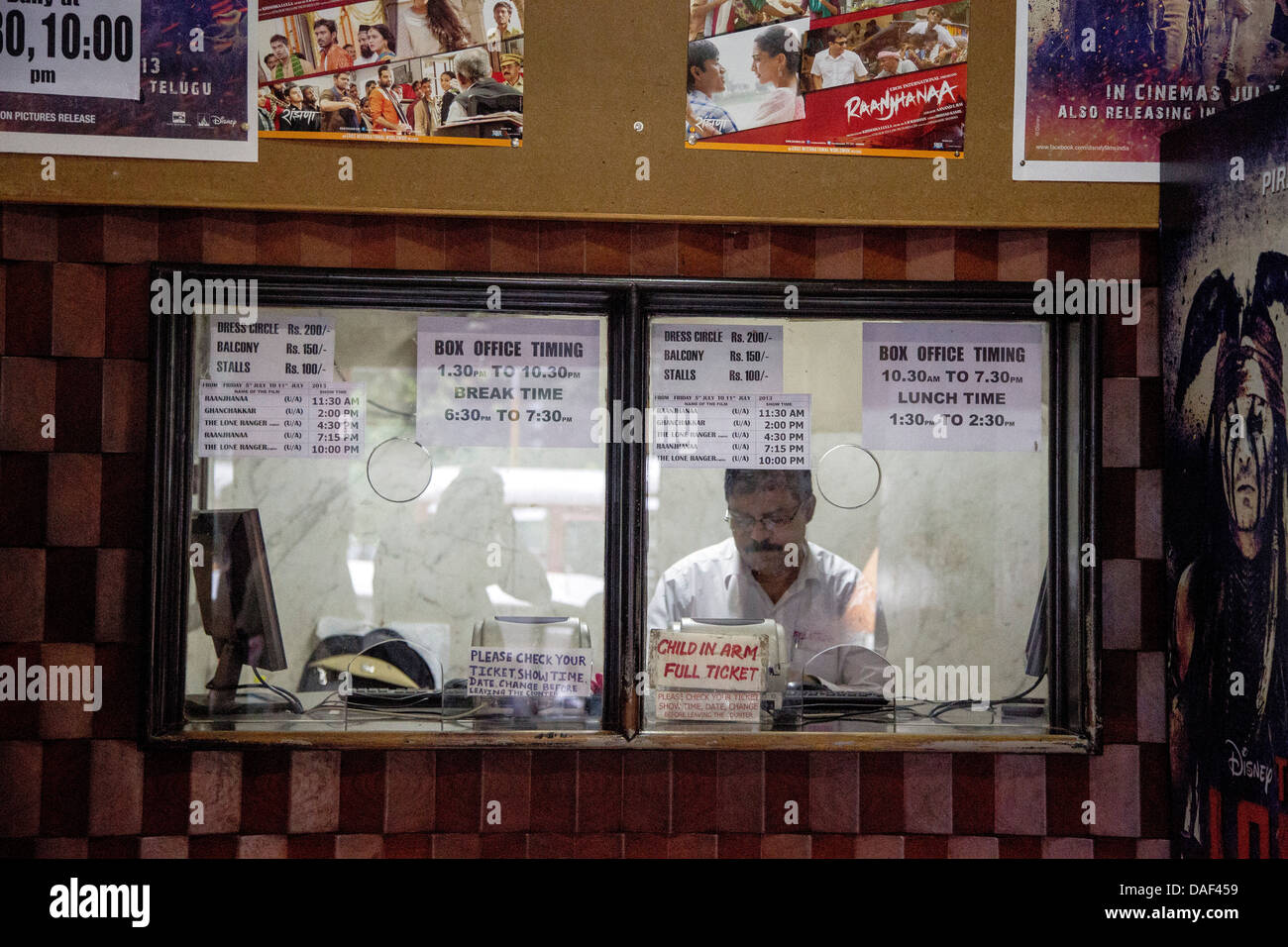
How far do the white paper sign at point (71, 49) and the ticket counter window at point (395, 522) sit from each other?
1.93 ft

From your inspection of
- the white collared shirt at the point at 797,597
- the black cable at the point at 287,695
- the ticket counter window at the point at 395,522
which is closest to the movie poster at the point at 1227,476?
the white collared shirt at the point at 797,597

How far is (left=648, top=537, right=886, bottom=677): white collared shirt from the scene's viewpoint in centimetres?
261

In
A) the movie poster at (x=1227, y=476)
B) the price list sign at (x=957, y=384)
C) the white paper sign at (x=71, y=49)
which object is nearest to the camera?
the movie poster at (x=1227, y=476)

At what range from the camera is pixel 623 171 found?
101 inches

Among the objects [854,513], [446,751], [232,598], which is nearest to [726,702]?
[854,513]

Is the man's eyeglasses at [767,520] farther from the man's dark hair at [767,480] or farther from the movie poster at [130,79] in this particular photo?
the movie poster at [130,79]

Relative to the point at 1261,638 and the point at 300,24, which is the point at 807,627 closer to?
the point at 1261,638

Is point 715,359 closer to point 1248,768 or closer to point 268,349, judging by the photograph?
point 268,349

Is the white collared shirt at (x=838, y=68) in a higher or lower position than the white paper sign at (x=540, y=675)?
higher

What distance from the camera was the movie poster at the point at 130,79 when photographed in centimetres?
249

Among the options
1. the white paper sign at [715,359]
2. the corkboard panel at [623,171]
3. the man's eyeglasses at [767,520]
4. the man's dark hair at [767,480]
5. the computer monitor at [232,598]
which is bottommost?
the computer monitor at [232,598]

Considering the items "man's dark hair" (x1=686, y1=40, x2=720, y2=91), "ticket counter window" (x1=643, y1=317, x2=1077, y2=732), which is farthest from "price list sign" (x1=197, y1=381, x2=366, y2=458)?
"man's dark hair" (x1=686, y1=40, x2=720, y2=91)

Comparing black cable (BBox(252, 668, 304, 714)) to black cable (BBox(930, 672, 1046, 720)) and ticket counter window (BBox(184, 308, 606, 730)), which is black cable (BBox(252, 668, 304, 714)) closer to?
ticket counter window (BBox(184, 308, 606, 730))

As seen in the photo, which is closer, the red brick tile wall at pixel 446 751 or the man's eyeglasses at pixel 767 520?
the red brick tile wall at pixel 446 751
